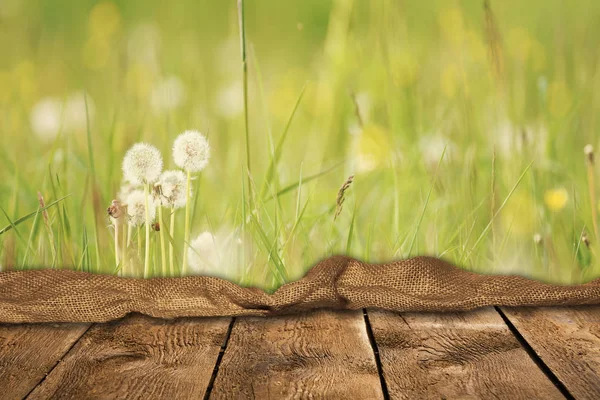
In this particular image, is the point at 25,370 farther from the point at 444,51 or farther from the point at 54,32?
the point at 444,51

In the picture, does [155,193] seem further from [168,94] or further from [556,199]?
[556,199]

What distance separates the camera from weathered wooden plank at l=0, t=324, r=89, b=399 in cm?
109

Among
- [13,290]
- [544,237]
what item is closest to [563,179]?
[544,237]

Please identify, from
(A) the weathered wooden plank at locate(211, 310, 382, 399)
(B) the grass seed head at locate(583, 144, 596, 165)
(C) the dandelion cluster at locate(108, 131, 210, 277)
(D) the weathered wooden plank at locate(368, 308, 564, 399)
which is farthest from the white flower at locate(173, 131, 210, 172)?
(B) the grass seed head at locate(583, 144, 596, 165)

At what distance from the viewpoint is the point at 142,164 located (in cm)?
146

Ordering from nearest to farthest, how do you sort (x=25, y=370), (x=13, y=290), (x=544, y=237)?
1. (x=25, y=370)
2. (x=13, y=290)
3. (x=544, y=237)

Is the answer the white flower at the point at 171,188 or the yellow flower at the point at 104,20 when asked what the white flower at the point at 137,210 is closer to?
the white flower at the point at 171,188

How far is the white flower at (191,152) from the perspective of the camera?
1.46m

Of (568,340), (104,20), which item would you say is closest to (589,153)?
(568,340)

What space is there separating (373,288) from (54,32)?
0.87m

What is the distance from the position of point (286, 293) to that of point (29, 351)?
49cm

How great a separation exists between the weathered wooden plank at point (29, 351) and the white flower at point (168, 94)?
19.0 inches

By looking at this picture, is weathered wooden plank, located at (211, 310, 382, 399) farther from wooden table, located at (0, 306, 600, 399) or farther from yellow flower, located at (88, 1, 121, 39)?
yellow flower, located at (88, 1, 121, 39)

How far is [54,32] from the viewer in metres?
1.47
